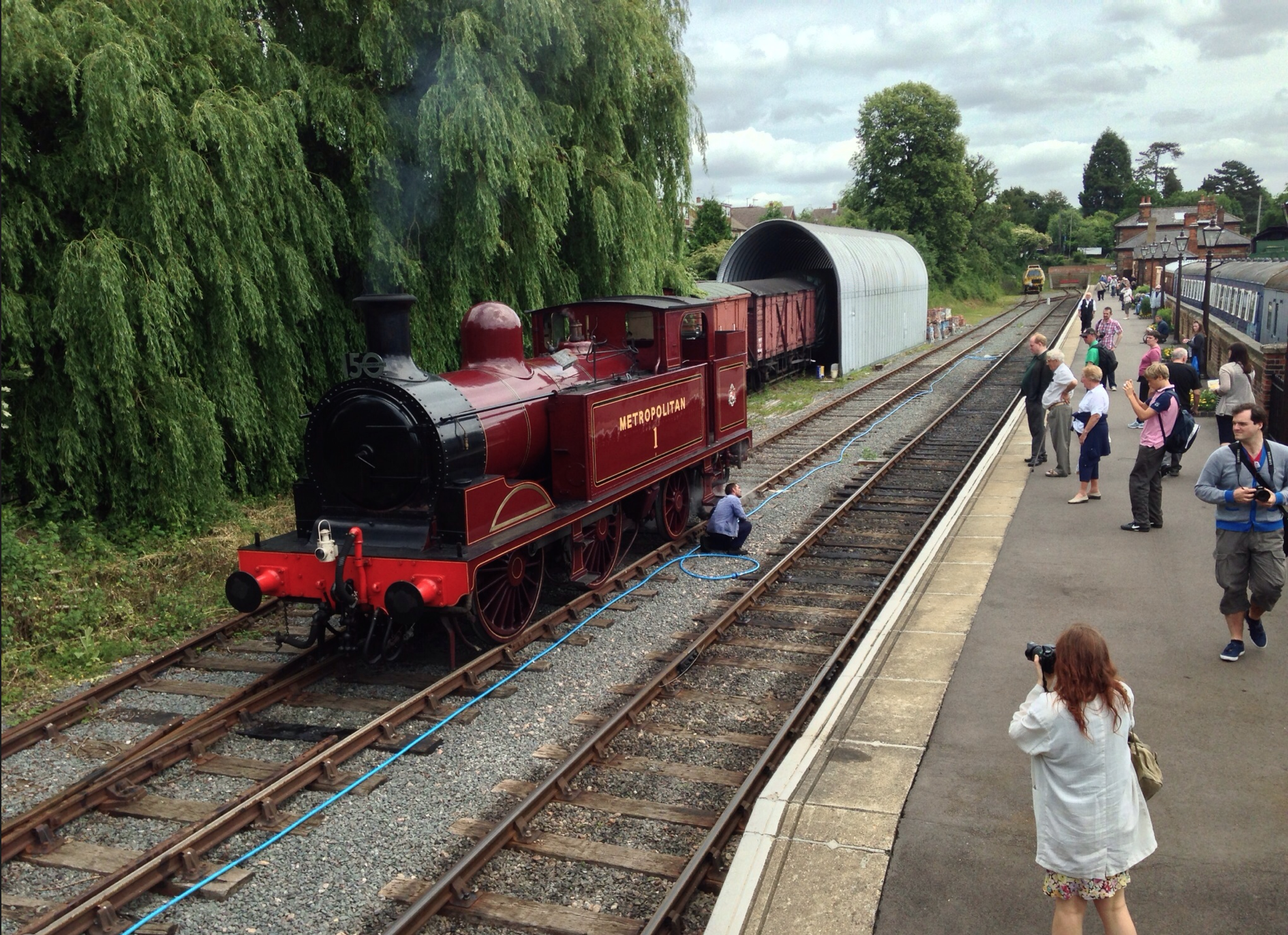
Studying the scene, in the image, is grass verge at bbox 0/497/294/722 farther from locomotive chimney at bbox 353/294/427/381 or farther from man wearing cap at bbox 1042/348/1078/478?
man wearing cap at bbox 1042/348/1078/478

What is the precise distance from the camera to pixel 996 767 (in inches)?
216

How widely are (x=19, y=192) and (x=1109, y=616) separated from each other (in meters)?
10.1

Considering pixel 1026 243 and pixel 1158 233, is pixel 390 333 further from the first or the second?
pixel 1158 233

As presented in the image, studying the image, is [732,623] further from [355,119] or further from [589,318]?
[355,119]

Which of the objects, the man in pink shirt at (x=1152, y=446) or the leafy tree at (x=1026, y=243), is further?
the leafy tree at (x=1026, y=243)

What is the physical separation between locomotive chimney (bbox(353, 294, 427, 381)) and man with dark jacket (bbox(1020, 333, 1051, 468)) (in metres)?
9.39

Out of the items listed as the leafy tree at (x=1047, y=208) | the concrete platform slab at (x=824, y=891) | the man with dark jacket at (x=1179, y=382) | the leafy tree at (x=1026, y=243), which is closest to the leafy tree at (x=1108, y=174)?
the leafy tree at (x=1047, y=208)

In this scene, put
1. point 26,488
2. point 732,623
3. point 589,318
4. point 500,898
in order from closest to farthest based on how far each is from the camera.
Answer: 1. point 500,898
2. point 732,623
3. point 26,488
4. point 589,318

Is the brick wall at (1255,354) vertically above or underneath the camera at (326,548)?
above

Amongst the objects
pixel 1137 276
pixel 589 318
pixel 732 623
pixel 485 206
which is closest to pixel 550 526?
pixel 732 623

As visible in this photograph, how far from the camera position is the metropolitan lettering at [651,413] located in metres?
9.34

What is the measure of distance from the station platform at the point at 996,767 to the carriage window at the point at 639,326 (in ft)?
12.5

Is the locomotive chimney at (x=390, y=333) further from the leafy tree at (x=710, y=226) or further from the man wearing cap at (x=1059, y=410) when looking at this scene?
the leafy tree at (x=710, y=226)

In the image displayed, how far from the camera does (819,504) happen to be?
12742 millimetres
